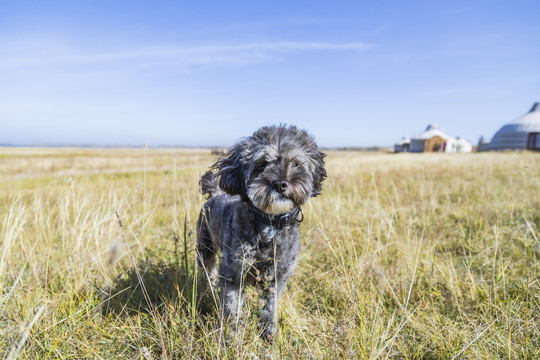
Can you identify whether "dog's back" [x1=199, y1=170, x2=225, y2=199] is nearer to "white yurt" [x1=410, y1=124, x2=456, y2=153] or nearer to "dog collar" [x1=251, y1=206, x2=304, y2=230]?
"dog collar" [x1=251, y1=206, x2=304, y2=230]

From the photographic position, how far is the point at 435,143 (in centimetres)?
6825

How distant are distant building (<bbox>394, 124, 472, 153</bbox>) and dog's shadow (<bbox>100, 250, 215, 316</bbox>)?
75299mm

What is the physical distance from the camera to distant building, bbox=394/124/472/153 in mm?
68188

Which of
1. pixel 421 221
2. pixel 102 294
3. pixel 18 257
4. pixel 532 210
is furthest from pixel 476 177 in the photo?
pixel 18 257

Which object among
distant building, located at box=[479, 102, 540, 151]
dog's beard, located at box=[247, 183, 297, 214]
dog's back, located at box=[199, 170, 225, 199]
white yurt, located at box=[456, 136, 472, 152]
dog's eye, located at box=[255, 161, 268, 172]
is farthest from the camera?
white yurt, located at box=[456, 136, 472, 152]


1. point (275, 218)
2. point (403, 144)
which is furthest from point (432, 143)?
point (275, 218)

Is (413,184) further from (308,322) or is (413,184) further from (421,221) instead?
(308,322)

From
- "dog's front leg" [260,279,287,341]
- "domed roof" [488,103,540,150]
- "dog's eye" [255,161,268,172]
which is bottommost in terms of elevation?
"dog's front leg" [260,279,287,341]

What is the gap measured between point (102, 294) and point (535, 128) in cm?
8995

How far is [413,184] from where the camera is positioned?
10406 mm

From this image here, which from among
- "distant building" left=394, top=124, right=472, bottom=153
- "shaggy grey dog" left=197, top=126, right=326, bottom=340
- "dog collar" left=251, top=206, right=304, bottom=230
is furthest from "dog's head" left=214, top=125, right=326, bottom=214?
"distant building" left=394, top=124, right=472, bottom=153

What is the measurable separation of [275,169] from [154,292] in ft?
7.65

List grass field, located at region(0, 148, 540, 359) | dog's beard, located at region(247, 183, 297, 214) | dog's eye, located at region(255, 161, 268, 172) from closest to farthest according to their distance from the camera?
grass field, located at region(0, 148, 540, 359), dog's beard, located at region(247, 183, 297, 214), dog's eye, located at region(255, 161, 268, 172)

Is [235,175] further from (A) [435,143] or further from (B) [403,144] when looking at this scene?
(B) [403,144]
